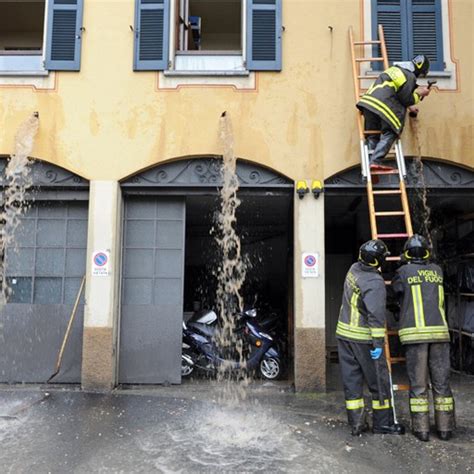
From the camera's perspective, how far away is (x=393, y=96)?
20.6ft

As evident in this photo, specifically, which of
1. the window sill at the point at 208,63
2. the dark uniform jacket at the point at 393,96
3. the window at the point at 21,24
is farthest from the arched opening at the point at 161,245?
the window at the point at 21,24

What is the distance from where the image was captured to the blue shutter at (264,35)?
7363 millimetres

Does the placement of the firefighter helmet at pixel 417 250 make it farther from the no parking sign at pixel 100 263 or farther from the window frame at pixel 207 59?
the no parking sign at pixel 100 263

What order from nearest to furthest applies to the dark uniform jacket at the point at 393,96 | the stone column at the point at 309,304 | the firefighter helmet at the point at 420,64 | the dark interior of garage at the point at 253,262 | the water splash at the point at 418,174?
the dark uniform jacket at the point at 393,96 → the firefighter helmet at the point at 420,64 → the stone column at the point at 309,304 → the water splash at the point at 418,174 → the dark interior of garage at the point at 253,262

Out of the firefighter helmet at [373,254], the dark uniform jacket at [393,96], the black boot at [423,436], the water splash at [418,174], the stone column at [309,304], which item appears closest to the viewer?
the black boot at [423,436]

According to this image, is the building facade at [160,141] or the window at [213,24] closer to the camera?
the building facade at [160,141]

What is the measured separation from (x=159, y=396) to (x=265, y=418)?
5.38 ft

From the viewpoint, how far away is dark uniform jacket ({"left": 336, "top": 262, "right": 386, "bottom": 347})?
4896 millimetres

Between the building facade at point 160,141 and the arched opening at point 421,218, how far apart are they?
0.16 feet

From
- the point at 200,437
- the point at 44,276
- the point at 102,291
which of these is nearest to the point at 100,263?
the point at 102,291

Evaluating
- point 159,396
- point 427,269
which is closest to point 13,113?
point 159,396

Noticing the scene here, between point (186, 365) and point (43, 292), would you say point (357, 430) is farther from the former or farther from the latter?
point (43, 292)

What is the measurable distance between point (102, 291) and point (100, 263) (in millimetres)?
380

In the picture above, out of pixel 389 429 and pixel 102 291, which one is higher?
pixel 102 291
